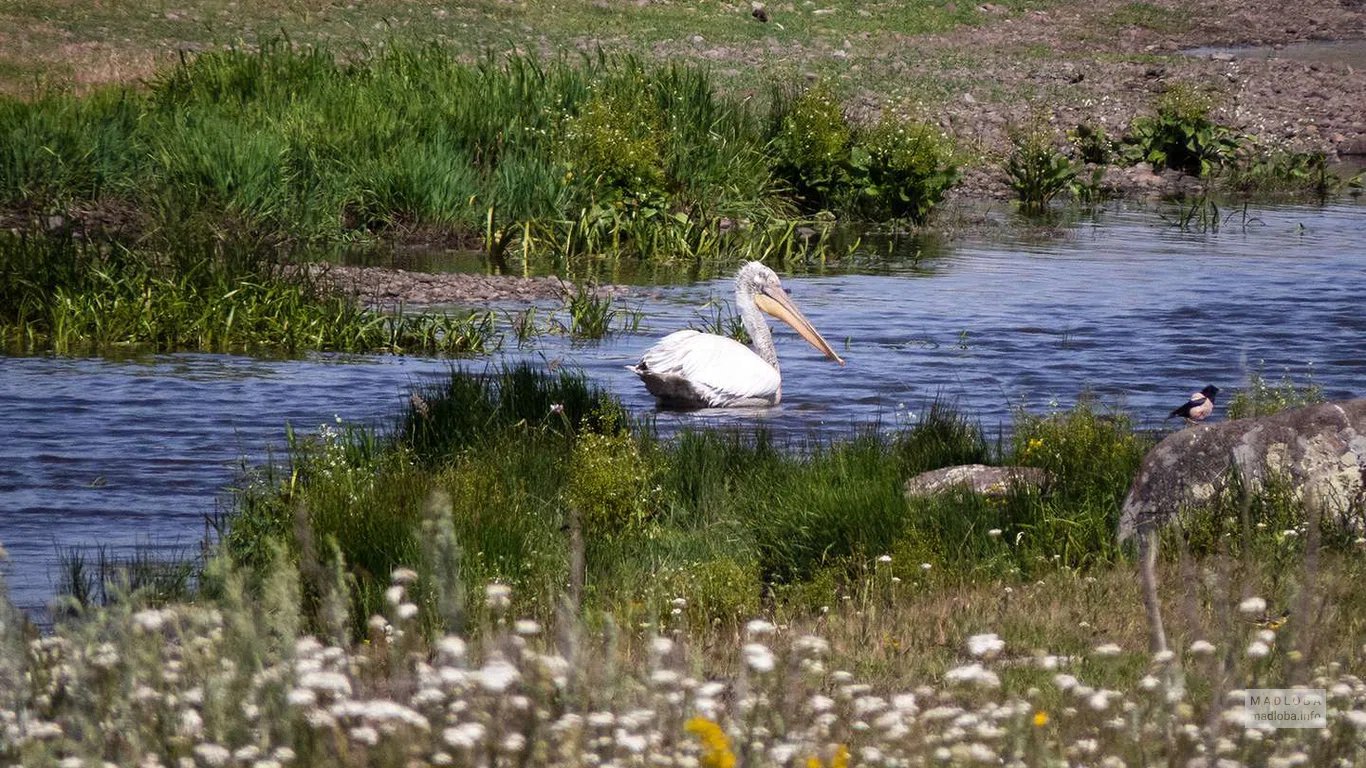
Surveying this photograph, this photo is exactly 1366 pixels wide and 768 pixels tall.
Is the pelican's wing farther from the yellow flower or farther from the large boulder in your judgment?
the yellow flower

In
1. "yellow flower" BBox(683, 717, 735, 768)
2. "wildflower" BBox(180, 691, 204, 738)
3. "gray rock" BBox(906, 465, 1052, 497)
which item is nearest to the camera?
"yellow flower" BBox(683, 717, 735, 768)

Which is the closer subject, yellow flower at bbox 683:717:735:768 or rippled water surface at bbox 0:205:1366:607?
yellow flower at bbox 683:717:735:768

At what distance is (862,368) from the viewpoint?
13.2 m

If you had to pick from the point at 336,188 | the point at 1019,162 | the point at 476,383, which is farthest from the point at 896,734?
the point at 1019,162

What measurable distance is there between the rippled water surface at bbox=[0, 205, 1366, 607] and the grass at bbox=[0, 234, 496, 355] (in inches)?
17.1

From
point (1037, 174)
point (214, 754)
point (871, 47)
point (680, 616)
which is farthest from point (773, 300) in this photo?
point (871, 47)

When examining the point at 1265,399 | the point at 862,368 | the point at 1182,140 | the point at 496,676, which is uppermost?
the point at 1182,140

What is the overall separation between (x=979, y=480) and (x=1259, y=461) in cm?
150

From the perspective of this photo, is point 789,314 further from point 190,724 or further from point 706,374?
point 190,724

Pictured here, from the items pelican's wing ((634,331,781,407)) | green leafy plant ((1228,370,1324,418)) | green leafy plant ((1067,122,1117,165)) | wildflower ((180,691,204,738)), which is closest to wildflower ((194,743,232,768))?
wildflower ((180,691,204,738))

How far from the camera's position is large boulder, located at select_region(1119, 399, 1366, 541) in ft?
23.3

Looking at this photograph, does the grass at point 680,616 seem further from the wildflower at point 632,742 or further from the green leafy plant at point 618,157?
the green leafy plant at point 618,157

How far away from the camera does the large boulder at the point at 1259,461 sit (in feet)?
23.3

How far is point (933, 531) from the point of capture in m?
7.40
